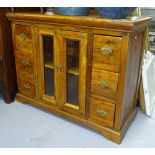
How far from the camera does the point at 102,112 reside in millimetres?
→ 1402

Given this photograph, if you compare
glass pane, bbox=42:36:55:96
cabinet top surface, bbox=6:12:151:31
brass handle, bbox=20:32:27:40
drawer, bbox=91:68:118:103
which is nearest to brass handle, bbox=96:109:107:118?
drawer, bbox=91:68:118:103

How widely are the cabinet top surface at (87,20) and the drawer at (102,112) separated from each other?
0.53 m

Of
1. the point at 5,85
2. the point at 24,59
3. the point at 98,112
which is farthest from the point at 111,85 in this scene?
the point at 5,85

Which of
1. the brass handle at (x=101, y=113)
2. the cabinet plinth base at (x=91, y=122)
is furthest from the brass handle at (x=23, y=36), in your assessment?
the brass handle at (x=101, y=113)

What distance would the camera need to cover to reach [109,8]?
45.7 inches

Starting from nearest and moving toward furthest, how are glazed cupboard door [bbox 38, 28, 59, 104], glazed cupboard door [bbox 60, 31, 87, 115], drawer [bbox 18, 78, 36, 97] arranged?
glazed cupboard door [bbox 60, 31, 87, 115] < glazed cupboard door [bbox 38, 28, 59, 104] < drawer [bbox 18, 78, 36, 97]

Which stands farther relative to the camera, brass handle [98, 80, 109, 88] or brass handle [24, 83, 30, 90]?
brass handle [24, 83, 30, 90]

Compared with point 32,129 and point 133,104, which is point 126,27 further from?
point 32,129

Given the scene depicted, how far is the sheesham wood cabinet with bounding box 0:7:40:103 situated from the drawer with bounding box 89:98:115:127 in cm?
85

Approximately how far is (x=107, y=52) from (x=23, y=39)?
0.77 m

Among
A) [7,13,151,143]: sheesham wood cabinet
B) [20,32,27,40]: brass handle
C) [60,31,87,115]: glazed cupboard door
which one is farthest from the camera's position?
[20,32,27,40]: brass handle

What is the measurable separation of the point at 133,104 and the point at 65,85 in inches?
24.0

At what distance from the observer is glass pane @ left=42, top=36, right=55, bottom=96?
151cm

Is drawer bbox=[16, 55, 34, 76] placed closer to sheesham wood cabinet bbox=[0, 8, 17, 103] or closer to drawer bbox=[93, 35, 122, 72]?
sheesham wood cabinet bbox=[0, 8, 17, 103]
